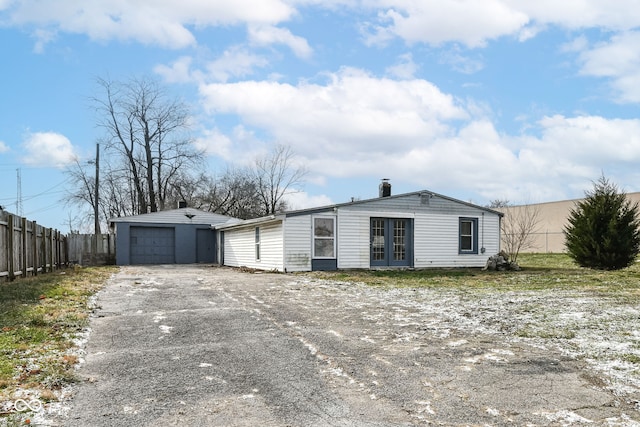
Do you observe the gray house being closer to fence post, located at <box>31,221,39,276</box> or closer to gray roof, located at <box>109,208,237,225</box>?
gray roof, located at <box>109,208,237,225</box>

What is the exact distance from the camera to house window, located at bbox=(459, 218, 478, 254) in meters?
20.7

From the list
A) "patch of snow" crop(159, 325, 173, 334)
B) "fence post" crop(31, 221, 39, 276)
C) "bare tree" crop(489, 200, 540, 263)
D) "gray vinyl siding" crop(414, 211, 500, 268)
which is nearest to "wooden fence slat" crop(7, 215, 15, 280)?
"fence post" crop(31, 221, 39, 276)

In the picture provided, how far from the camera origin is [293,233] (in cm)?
1745

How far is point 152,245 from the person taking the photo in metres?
26.3

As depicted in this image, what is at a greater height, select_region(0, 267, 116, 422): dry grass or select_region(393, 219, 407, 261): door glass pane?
select_region(393, 219, 407, 261): door glass pane

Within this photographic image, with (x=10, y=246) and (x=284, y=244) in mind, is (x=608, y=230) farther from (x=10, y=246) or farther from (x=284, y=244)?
(x=10, y=246)

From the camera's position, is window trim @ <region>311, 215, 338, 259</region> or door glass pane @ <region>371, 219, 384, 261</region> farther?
door glass pane @ <region>371, 219, 384, 261</region>

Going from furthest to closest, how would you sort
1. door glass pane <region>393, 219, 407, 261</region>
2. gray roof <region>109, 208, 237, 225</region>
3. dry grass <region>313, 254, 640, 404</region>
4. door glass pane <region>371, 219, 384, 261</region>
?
gray roof <region>109, 208, 237, 225</region> < door glass pane <region>393, 219, 407, 261</region> < door glass pane <region>371, 219, 384, 261</region> < dry grass <region>313, 254, 640, 404</region>

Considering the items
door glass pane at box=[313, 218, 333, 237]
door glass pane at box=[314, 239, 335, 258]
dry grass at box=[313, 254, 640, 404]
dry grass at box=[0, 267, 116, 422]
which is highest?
door glass pane at box=[313, 218, 333, 237]

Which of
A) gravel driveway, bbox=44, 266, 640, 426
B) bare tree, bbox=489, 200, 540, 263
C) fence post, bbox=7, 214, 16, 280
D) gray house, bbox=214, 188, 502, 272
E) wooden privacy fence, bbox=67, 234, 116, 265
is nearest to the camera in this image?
gravel driveway, bbox=44, 266, 640, 426

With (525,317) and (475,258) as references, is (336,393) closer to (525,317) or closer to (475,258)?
(525,317)

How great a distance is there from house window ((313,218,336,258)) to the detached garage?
9332 millimetres

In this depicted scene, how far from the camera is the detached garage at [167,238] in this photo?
25.5m

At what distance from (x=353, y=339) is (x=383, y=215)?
517 inches
